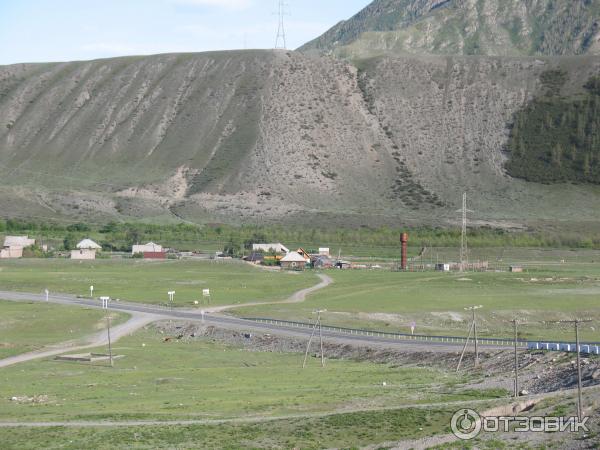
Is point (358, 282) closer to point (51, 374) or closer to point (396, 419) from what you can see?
point (51, 374)

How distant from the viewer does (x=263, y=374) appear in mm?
65938

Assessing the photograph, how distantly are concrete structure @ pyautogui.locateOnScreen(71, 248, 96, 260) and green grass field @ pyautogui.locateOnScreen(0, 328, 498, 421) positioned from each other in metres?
94.4

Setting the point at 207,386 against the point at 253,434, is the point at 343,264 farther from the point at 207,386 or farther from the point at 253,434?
the point at 253,434

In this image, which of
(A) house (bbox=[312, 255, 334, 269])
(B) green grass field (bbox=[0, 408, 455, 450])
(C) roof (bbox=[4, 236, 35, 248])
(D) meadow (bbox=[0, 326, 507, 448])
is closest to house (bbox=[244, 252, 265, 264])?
(A) house (bbox=[312, 255, 334, 269])

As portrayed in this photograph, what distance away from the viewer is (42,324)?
300 ft

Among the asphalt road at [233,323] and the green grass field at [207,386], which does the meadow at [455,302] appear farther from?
the green grass field at [207,386]

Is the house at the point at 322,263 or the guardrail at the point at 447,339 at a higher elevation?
the house at the point at 322,263

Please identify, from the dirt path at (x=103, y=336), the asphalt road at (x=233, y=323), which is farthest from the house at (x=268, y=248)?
the asphalt road at (x=233, y=323)

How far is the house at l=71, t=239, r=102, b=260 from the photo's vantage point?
171000 mm

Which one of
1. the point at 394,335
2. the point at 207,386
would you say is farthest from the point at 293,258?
the point at 207,386

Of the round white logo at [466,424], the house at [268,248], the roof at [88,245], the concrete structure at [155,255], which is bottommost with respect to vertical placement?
the round white logo at [466,424]

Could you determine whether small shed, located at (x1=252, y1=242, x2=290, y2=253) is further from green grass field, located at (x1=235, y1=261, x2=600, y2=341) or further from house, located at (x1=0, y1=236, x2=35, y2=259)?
house, located at (x1=0, y1=236, x2=35, y2=259)

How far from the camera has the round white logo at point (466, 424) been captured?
4266 centimetres

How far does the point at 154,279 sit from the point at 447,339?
66.2 m
